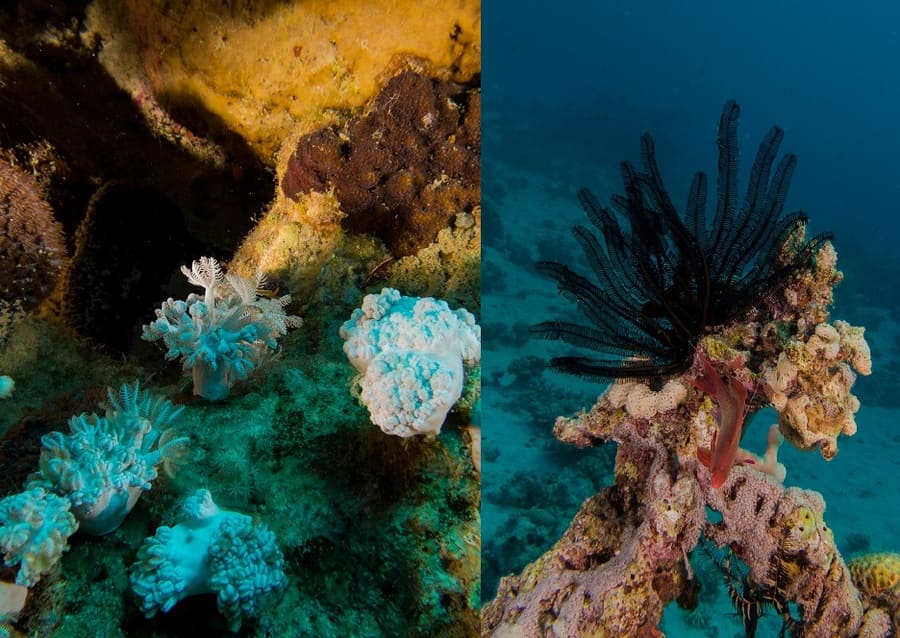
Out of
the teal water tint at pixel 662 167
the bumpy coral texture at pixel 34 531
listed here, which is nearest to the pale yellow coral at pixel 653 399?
the bumpy coral texture at pixel 34 531

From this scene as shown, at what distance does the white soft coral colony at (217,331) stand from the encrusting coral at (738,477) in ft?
5.11

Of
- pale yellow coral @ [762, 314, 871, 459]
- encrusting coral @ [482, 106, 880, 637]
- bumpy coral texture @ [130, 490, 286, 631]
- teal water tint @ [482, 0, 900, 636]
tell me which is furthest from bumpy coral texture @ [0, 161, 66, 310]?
teal water tint @ [482, 0, 900, 636]

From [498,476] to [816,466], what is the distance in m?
7.68

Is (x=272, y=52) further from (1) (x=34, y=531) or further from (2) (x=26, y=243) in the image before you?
(1) (x=34, y=531)

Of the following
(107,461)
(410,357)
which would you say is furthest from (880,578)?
(107,461)

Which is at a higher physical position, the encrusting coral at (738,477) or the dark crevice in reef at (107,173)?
the dark crevice in reef at (107,173)

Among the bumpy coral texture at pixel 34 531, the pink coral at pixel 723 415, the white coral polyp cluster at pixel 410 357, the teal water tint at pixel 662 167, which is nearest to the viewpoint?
the bumpy coral texture at pixel 34 531

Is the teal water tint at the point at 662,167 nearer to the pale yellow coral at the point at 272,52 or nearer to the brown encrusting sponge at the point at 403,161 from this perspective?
the brown encrusting sponge at the point at 403,161

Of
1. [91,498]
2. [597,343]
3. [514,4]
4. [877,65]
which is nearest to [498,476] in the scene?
[597,343]

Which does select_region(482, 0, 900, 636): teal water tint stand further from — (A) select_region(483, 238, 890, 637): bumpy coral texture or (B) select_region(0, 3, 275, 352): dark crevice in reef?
(B) select_region(0, 3, 275, 352): dark crevice in reef

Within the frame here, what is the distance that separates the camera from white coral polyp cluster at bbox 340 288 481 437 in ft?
7.07

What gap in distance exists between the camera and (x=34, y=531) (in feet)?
5.23

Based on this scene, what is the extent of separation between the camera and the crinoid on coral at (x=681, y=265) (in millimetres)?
2744

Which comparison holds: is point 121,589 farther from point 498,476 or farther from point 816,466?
point 816,466
